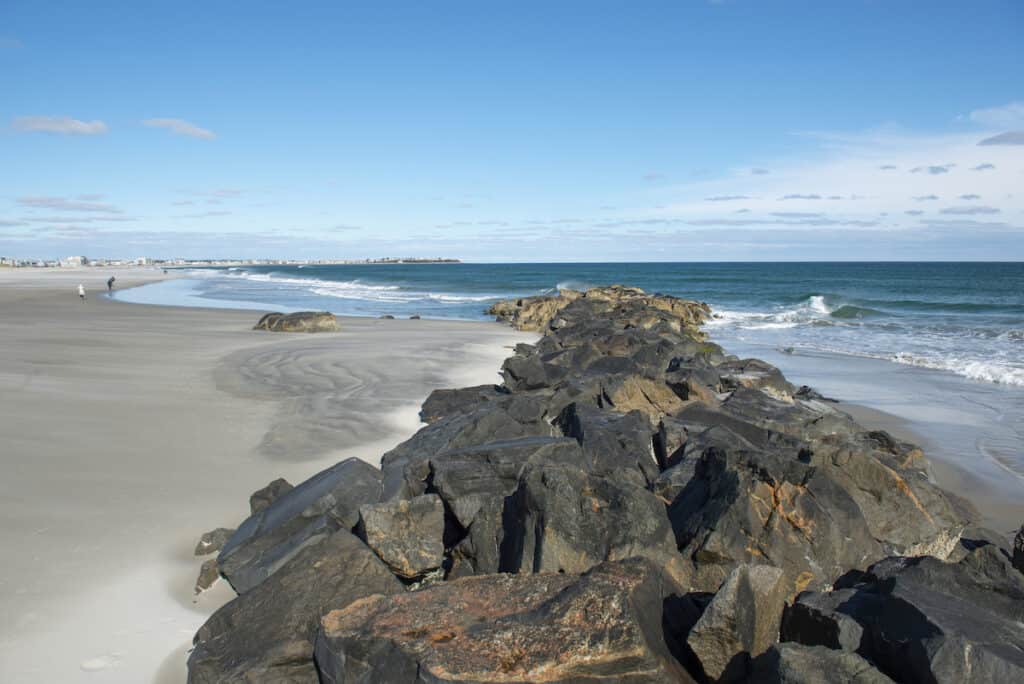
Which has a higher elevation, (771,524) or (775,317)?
(771,524)

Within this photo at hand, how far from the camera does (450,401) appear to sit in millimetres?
11570

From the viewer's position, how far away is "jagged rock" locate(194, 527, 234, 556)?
6.36 metres

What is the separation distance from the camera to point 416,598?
401 cm

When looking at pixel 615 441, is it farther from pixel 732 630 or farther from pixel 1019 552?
pixel 732 630

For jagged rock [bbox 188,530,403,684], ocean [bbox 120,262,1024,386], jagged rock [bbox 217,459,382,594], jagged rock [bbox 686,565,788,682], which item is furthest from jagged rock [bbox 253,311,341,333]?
jagged rock [bbox 686,565,788,682]

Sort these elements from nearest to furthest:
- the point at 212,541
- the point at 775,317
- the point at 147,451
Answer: the point at 212,541
the point at 147,451
the point at 775,317

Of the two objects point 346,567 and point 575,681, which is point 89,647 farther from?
point 575,681

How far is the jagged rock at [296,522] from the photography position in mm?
5383

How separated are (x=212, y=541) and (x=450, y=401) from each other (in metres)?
5.47

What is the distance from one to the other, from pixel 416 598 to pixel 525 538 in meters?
0.90

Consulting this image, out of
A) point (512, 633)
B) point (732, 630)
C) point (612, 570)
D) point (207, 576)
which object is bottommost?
point (207, 576)

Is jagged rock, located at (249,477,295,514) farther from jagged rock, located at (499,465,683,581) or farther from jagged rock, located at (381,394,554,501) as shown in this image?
jagged rock, located at (499,465,683,581)

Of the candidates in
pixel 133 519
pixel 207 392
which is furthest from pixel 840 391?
pixel 133 519

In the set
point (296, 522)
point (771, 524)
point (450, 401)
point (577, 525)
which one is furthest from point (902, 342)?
point (296, 522)
